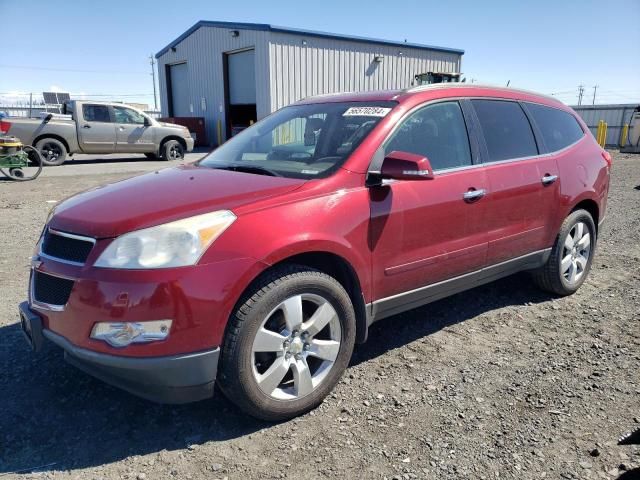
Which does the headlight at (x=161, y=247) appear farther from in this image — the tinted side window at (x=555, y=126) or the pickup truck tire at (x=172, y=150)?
the pickup truck tire at (x=172, y=150)

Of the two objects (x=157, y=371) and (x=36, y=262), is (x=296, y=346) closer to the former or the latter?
(x=157, y=371)

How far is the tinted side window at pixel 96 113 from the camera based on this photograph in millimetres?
15188

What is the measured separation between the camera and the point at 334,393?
296cm

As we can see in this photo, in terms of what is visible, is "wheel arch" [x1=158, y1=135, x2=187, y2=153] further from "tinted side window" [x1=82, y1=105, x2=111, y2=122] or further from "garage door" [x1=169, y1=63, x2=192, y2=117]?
"garage door" [x1=169, y1=63, x2=192, y2=117]

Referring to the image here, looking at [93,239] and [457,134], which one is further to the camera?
[457,134]

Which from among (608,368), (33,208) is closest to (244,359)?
(608,368)

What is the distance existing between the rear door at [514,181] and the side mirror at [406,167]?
3.23 ft

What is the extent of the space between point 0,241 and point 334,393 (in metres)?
5.14

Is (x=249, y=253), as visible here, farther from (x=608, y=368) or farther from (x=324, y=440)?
(x=608, y=368)

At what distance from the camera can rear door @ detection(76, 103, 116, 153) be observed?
597 inches

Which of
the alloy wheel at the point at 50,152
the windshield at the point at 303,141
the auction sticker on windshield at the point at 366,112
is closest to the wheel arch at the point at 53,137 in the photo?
the alloy wheel at the point at 50,152

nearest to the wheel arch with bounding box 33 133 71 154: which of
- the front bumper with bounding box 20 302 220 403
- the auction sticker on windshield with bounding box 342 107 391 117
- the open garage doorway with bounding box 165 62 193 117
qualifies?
the open garage doorway with bounding box 165 62 193 117

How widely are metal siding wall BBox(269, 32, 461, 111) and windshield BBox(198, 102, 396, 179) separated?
1616 centimetres

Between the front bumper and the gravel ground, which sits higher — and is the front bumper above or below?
above
